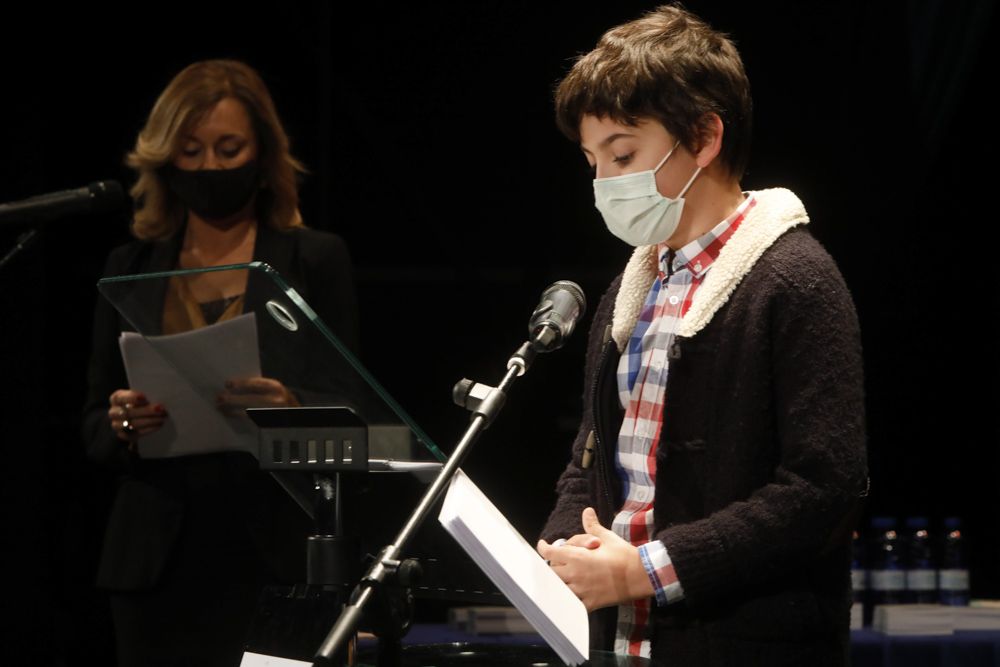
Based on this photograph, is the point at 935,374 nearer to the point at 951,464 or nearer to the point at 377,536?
the point at 951,464

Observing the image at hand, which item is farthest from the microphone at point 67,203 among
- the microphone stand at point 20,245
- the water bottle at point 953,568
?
the water bottle at point 953,568

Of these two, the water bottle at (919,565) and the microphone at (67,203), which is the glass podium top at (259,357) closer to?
the microphone at (67,203)

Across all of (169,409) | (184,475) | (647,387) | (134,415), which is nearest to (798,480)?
(647,387)

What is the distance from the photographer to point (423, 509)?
3.68ft

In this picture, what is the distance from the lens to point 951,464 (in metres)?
3.77

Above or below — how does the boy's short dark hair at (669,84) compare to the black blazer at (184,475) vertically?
above

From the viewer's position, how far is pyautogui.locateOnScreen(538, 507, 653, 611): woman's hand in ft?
4.59

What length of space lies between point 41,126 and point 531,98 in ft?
5.34

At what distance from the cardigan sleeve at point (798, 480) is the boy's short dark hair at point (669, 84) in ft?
1.01

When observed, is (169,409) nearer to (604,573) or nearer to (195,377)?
(195,377)

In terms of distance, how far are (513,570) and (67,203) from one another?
1172 mm

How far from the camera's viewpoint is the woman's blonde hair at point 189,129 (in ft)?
7.84

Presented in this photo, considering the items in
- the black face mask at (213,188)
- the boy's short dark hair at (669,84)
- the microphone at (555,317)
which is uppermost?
the black face mask at (213,188)

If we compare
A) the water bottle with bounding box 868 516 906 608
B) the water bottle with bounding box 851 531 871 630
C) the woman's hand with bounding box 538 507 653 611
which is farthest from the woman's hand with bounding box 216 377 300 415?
the water bottle with bounding box 868 516 906 608
